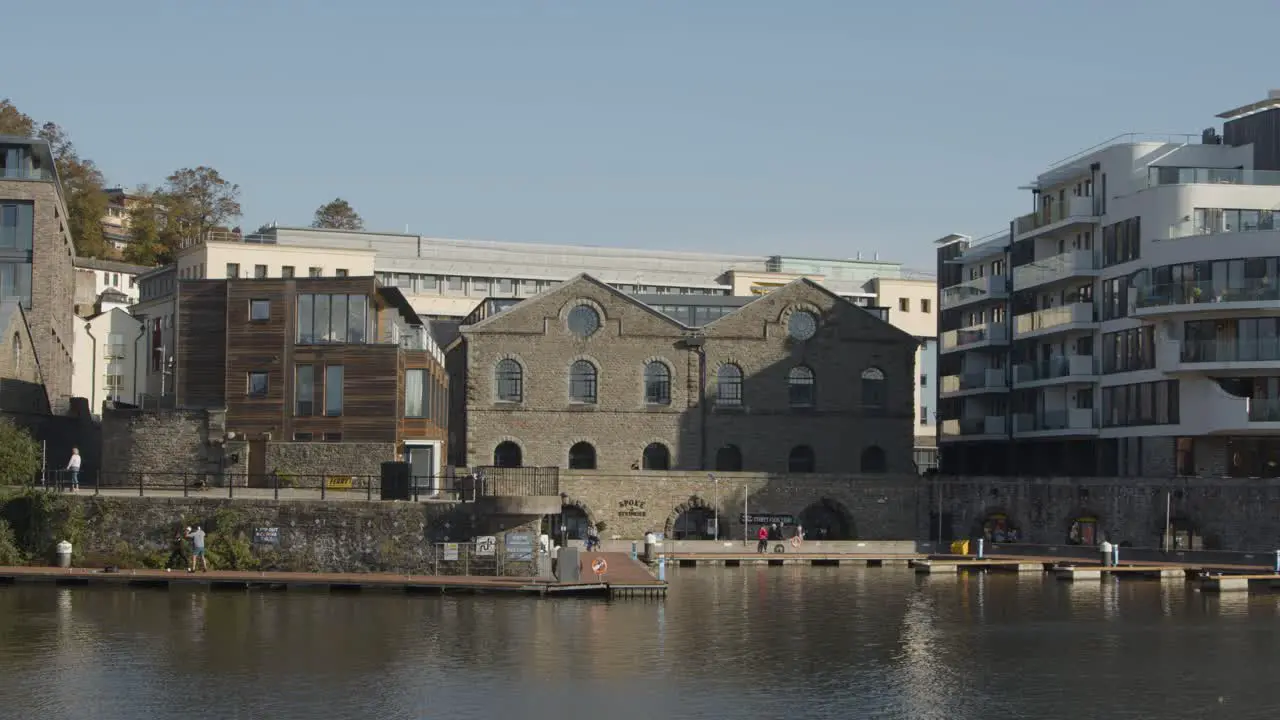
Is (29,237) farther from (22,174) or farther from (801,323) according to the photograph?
(801,323)

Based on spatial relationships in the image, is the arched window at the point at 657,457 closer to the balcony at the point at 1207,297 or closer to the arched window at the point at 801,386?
the arched window at the point at 801,386

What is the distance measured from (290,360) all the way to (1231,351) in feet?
122

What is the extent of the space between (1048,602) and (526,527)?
637 inches

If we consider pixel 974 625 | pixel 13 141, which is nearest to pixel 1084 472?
pixel 974 625

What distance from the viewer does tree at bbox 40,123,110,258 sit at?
392 ft

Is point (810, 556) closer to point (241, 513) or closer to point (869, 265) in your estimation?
point (241, 513)

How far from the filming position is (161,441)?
192 feet

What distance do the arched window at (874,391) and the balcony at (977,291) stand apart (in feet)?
27.6

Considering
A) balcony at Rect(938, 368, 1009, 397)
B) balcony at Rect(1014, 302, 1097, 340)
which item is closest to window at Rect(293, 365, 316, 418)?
balcony at Rect(1014, 302, 1097, 340)

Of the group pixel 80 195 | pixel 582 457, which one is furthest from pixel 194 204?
pixel 582 457

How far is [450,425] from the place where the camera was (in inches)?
3396

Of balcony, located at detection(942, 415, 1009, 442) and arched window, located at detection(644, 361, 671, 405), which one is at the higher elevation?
arched window, located at detection(644, 361, 671, 405)

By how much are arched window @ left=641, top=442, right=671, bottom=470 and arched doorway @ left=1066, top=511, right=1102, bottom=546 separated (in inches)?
758

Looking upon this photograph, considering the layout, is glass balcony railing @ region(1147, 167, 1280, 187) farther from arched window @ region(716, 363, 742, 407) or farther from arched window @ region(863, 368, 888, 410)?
arched window @ region(716, 363, 742, 407)
